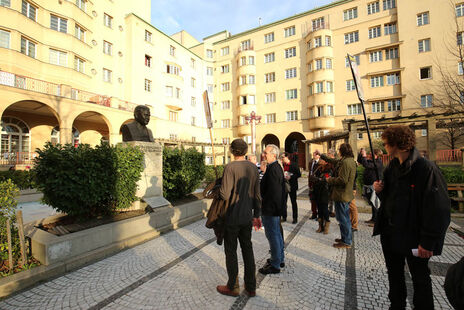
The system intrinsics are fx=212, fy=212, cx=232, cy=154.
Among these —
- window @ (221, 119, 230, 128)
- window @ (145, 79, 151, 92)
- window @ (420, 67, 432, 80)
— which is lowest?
window @ (221, 119, 230, 128)

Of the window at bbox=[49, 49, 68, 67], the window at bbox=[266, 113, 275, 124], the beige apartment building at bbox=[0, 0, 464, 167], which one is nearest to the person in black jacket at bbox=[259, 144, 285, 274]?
the beige apartment building at bbox=[0, 0, 464, 167]

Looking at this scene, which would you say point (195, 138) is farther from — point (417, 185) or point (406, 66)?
point (417, 185)

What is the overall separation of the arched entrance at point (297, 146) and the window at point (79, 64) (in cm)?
2635

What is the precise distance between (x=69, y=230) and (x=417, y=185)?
5.14 metres

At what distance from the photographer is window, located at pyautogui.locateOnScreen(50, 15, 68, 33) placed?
57.9ft

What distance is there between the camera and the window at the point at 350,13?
1008 inches

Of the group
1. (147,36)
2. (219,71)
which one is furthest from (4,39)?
(219,71)

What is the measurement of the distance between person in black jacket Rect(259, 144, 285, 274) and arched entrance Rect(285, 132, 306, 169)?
28718mm

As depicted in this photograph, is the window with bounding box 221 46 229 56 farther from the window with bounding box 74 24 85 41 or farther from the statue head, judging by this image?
the statue head

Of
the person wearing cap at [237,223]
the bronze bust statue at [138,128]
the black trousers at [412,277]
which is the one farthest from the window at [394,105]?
the person wearing cap at [237,223]

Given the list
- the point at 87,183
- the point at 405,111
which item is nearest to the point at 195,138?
the point at 405,111

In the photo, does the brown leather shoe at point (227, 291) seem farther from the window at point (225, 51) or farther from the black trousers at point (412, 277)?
the window at point (225, 51)

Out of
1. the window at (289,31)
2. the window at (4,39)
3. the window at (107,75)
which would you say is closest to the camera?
the window at (4,39)

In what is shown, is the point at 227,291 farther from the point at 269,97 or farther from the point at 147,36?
the point at 147,36
